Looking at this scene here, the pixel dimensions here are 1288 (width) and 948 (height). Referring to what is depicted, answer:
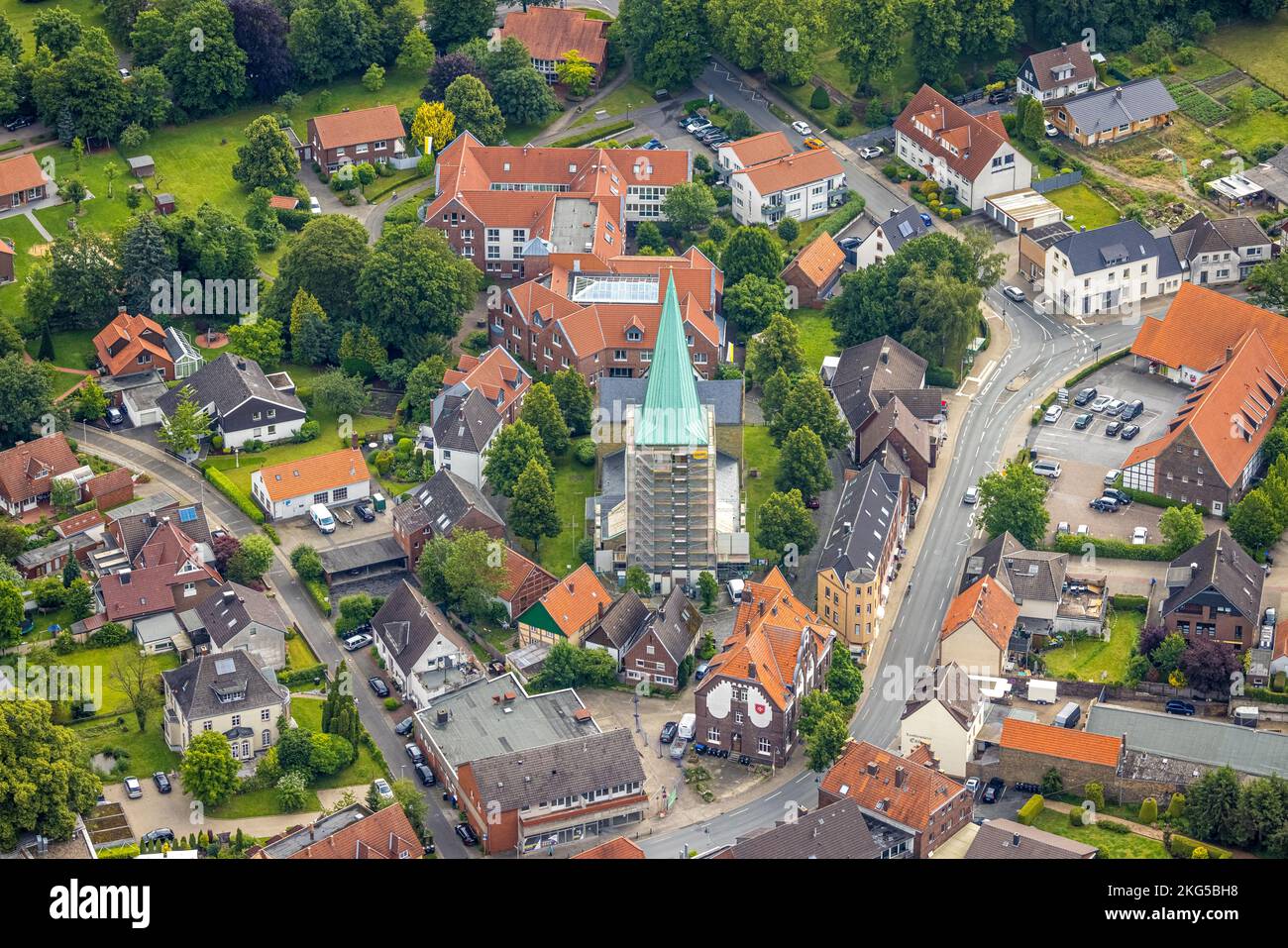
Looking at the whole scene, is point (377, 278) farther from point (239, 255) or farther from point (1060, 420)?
point (1060, 420)

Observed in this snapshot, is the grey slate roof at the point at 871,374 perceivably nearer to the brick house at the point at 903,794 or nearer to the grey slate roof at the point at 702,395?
the grey slate roof at the point at 702,395

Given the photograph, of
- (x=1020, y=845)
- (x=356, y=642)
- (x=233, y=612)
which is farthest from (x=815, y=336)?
(x=1020, y=845)

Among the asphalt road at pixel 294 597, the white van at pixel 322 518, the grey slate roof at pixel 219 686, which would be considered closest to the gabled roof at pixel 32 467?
the asphalt road at pixel 294 597

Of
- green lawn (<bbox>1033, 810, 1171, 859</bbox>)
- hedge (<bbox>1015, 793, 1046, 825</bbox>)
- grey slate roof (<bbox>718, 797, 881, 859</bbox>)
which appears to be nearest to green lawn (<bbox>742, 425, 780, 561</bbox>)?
hedge (<bbox>1015, 793, 1046, 825</bbox>)

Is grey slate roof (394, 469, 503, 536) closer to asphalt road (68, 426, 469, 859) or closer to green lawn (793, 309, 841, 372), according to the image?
asphalt road (68, 426, 469, 859)

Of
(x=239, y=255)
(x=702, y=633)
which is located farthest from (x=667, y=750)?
(x=239, y=255)

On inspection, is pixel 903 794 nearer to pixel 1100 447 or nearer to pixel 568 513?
pixel 568 513
